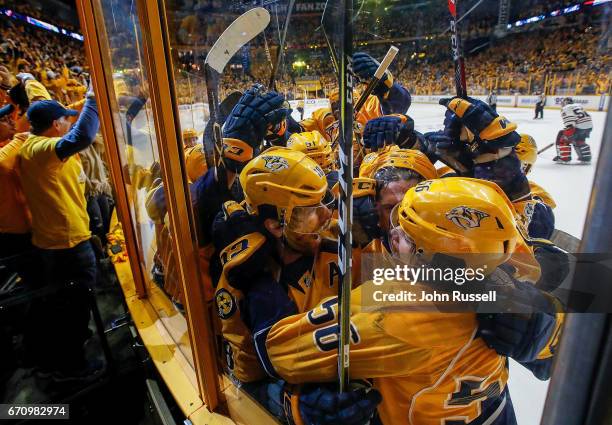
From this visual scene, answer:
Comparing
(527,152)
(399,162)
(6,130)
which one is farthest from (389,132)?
(6,130)

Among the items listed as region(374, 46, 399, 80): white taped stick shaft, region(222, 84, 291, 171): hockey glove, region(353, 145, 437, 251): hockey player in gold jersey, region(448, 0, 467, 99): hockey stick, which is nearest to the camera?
region(448, 0, 467, 99): hockey stick

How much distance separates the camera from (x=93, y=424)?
1.46 m

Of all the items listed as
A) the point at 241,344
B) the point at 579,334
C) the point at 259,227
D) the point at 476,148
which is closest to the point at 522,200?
the point at 476,148

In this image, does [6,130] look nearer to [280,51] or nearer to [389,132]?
[280,51]

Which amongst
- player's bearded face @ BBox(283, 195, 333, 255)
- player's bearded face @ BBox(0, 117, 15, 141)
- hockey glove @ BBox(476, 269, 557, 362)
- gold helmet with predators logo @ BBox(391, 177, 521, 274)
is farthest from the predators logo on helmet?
player's bearded face @ BBox(0, 117, 15, 141)

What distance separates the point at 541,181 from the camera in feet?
2.17

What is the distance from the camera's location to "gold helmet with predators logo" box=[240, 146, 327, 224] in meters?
0.76

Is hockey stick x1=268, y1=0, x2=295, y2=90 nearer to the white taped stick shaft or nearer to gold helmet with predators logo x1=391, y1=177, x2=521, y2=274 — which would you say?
the white taped stick shaft

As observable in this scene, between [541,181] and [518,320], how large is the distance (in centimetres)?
29

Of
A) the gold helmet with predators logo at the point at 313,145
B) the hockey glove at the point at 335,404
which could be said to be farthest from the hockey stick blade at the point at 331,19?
the hockey glove at the point at 335,404

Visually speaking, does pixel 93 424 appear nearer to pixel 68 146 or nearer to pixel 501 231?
pixel 68 146

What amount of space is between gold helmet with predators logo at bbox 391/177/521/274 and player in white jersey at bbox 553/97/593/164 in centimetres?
11

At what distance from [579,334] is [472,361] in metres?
A: 0.36

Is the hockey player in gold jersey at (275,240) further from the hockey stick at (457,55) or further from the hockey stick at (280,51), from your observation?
the hockey stick at (457,55)
